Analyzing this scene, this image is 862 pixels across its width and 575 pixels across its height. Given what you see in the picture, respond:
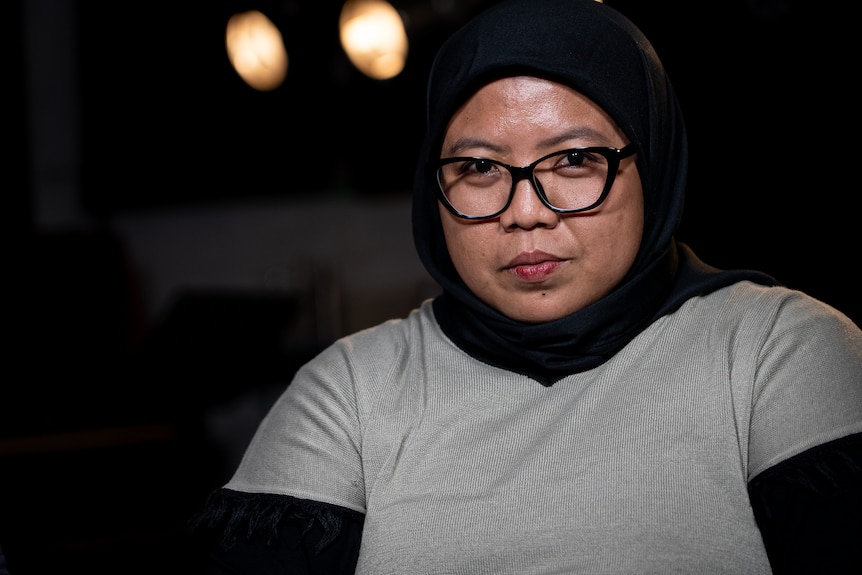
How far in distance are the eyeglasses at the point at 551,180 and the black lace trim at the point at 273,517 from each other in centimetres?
46

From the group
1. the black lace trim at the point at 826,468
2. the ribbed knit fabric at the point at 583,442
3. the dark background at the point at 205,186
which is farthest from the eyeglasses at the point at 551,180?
the dark background at the point at 205,186

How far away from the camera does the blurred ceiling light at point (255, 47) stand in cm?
313

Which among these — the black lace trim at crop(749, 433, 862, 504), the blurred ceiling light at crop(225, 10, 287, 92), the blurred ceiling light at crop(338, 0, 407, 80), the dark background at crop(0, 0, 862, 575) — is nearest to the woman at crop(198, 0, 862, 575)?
the black lace trim at crop(749, 433, 862, 504)

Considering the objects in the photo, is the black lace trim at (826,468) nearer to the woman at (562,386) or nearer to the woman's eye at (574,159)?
the woman at (562,386)

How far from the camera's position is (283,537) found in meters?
1.27

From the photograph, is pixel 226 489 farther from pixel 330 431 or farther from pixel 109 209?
pixel 109 209

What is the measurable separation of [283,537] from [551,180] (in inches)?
24.4

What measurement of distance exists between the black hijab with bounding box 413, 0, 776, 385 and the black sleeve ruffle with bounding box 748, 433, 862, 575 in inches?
12.0

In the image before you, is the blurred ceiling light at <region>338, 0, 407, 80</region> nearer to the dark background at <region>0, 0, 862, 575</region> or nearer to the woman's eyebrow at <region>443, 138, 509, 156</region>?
the dark background at <region>0, 0, 862, 575</region>

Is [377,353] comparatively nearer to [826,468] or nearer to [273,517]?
[273,517]

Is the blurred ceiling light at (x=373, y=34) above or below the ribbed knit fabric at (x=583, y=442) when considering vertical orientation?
above

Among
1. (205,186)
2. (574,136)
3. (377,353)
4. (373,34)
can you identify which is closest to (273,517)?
(377,353)

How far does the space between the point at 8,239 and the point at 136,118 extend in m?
0.77

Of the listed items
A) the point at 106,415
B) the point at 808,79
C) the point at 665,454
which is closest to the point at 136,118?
the point at 106,415
